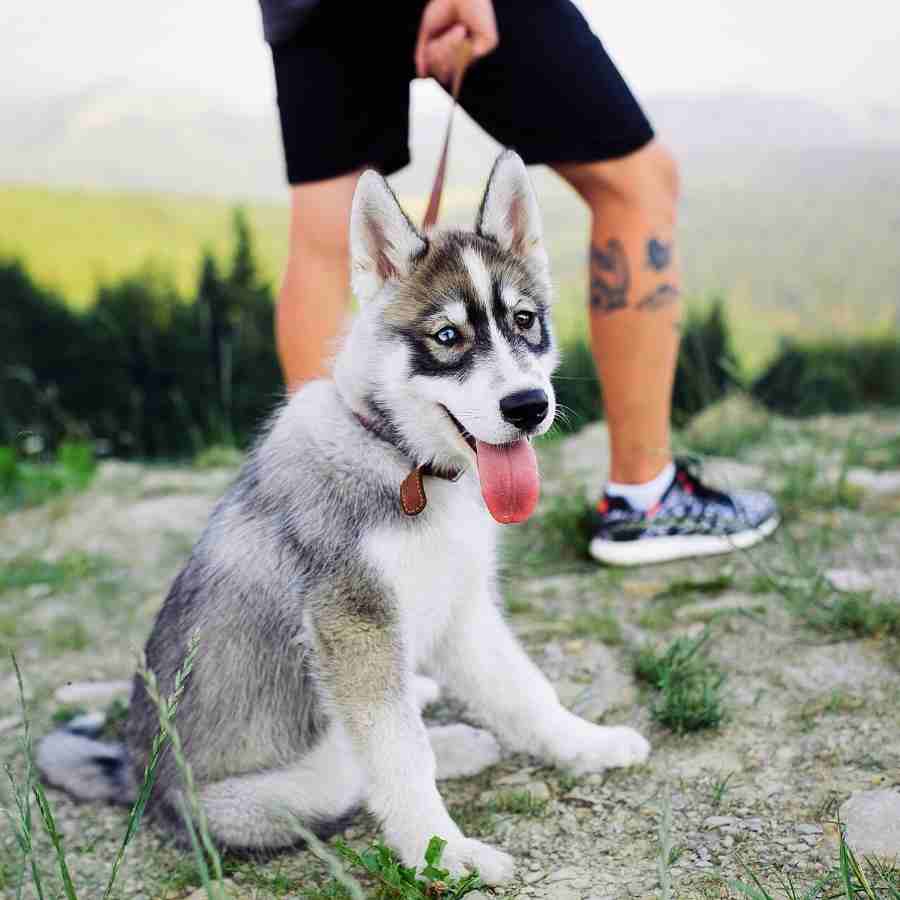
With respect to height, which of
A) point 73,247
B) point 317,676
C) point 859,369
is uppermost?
point 317,676

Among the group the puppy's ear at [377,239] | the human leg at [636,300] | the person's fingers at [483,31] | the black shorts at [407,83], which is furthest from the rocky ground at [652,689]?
the person's fingers at [483,31]

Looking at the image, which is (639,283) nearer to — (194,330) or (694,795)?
(694,795)

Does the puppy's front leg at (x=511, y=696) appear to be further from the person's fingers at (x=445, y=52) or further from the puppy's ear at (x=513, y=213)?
the person's fingers at (x=445, y=52)

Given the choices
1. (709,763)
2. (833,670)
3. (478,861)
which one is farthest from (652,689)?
(478,861)

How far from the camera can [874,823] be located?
2002 millimetres

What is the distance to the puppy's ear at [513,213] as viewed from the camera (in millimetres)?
2391

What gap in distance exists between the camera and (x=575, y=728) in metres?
2.46

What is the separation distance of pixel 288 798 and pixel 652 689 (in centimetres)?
108

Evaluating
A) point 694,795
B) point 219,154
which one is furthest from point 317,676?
point 219,154

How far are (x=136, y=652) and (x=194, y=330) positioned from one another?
5.53m

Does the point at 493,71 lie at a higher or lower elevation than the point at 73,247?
higher

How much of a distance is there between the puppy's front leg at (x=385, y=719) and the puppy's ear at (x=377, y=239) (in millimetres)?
787

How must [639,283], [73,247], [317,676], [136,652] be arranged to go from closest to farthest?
[136,652], [317,676], [639,283], [73,247]

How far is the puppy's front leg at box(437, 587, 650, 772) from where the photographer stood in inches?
96.0
